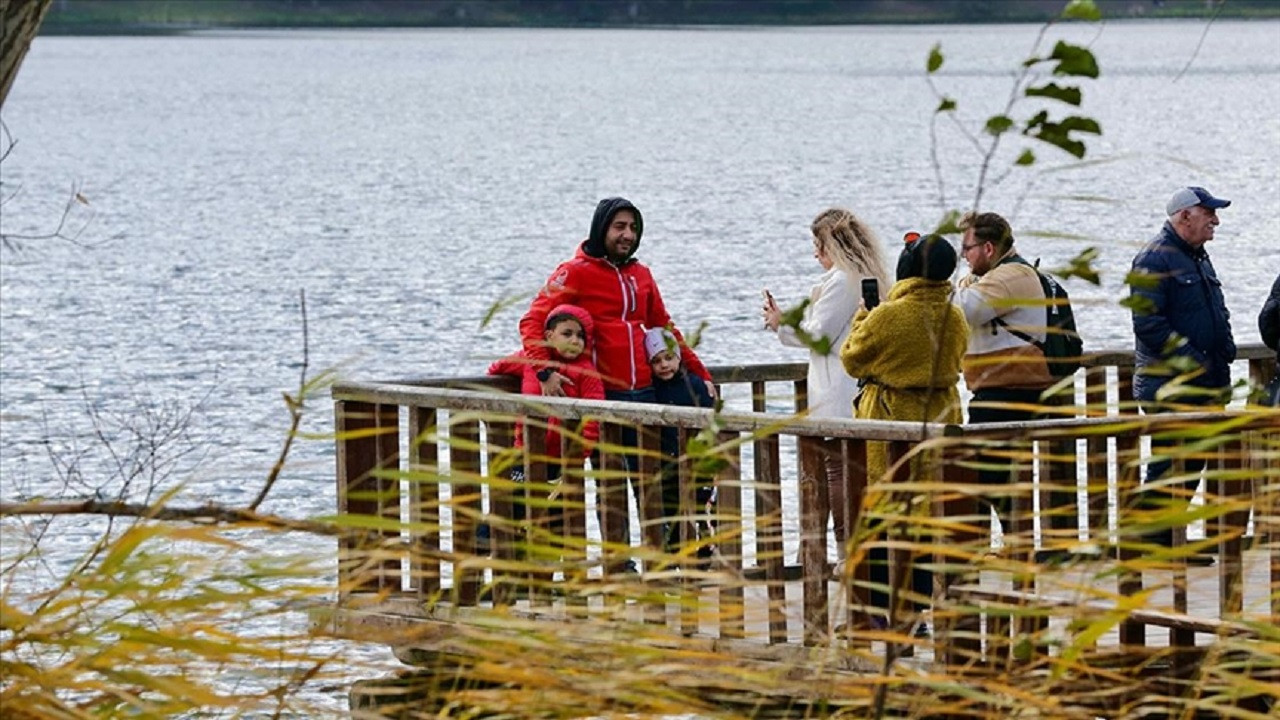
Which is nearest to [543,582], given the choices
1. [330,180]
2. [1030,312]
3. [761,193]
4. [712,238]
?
[1030,312]

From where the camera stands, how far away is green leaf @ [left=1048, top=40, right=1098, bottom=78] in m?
3.37

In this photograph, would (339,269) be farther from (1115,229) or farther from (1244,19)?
(1244,19)

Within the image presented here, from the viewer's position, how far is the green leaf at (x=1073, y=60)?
337cm

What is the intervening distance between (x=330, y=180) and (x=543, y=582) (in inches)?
2436

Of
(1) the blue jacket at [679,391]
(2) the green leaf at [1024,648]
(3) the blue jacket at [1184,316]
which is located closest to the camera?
(2) the green leaf at [1024,648]

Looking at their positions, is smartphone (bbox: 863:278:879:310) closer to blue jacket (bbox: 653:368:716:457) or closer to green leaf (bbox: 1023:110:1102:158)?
blue jacket (bbox: 653:368:716:457)

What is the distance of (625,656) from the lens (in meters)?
3.46

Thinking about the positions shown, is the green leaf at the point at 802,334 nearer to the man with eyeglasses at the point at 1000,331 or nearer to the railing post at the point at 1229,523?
the railing post at the point at 1229,523

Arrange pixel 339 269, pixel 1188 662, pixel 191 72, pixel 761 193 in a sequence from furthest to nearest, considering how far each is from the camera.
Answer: pixel 191 72 → pixel 761 193 → pixel 339 269 → pixel 1188 662

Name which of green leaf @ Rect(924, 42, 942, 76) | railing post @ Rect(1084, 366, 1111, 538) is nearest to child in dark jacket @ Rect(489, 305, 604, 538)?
railing post @ Rect(1084, 366, 1111, 538)

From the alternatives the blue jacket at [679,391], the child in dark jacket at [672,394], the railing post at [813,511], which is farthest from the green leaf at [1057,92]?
the blue jacket at [679,391]

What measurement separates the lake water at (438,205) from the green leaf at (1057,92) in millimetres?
113

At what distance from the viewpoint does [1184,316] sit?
8.79m

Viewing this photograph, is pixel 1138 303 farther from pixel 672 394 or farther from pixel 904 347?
pixel 672 394
